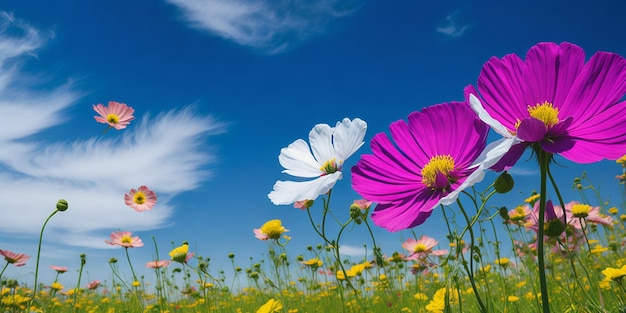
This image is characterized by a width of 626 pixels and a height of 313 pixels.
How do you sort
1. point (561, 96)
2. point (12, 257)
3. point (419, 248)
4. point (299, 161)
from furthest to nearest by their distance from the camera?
point (419, 248), point (12, 257), point (299, 161), point (561, 96)

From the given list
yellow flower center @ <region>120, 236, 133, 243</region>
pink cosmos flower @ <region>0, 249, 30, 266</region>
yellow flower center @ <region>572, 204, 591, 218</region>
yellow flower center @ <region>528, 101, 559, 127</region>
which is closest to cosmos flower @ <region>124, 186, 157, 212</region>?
yellow flower center @ <region>120, 236, 133, 243</region>

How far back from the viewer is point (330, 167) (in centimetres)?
91

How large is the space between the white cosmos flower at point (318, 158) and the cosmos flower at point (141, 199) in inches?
114

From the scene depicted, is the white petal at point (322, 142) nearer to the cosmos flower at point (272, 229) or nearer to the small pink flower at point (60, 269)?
the cosmos flower at point (272, 229)

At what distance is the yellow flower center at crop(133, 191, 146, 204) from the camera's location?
3.66m

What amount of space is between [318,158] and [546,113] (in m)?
0.47

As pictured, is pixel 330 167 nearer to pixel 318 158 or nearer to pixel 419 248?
pixel 318 158

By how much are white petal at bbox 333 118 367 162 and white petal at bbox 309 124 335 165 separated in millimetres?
67

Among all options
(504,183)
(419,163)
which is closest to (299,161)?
(419,163)

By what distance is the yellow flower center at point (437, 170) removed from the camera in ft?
2.14

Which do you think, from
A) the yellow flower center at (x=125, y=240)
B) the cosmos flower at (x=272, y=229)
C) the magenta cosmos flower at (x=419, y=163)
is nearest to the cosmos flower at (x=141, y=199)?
the yellow flower center at (x=125, y=240)

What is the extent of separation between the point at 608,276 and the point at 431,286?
1809 millimetres

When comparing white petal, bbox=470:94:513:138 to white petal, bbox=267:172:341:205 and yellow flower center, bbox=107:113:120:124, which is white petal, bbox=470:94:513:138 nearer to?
white petal, bbox=267:172:341:205

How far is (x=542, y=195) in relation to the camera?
50cm
